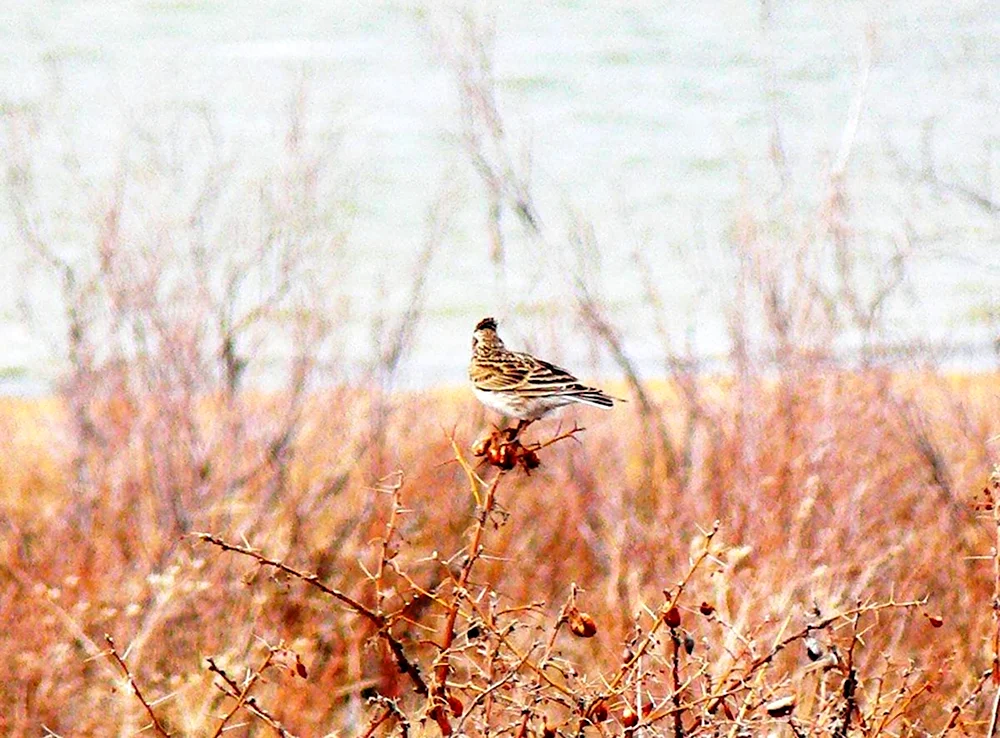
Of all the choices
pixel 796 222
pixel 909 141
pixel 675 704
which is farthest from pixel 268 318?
pixel 909 141

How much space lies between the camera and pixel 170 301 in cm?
1119

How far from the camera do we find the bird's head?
6477mm

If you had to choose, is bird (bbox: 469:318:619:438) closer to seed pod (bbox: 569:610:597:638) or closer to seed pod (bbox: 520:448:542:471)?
seed pod (bbox: 520:448:542:471)

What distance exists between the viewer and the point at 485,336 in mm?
6613

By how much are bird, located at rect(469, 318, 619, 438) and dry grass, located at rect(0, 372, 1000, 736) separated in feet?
6.72

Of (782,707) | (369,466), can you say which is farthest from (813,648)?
(369,466)

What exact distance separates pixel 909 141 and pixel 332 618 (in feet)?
49.6

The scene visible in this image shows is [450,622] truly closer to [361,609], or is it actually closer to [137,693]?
[361,609]

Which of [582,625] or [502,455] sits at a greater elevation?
[502,455]

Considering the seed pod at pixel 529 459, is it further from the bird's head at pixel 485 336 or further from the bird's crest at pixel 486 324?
the bird's crest at pixel 486 324

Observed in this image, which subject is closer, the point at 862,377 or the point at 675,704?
the point at 675,704

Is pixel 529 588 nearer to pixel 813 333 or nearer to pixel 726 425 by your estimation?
pixel 726 425

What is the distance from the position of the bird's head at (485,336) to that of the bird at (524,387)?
0.73 ft

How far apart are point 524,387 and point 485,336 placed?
0.98 metres
